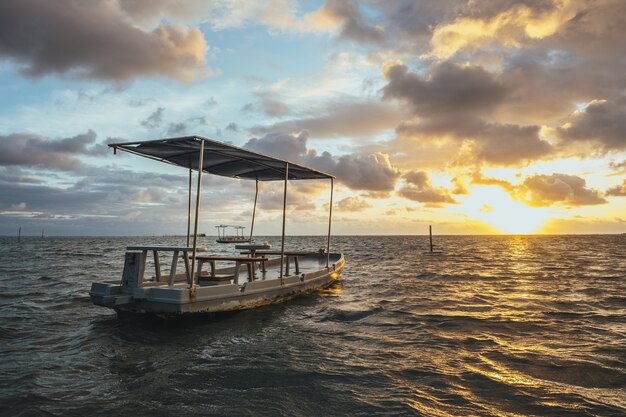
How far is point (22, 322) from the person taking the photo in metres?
10.7

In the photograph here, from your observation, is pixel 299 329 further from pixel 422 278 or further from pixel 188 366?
pixel 422 278

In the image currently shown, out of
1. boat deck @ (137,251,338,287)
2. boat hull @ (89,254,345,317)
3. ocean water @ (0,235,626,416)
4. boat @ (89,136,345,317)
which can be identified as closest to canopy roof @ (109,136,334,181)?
boat @ (89,136,345,317)

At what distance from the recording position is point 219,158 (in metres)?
12.3

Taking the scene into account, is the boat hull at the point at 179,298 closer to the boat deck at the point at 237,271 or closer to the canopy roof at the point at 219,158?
the boat deck at the point at 237,271

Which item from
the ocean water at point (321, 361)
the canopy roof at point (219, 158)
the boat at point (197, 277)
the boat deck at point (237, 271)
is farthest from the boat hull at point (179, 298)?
the canopy roof at point (219, 158)

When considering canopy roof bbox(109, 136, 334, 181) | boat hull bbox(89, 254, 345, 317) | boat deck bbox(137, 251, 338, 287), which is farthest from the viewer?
boat deck bbox(137, 251, 338, 287)

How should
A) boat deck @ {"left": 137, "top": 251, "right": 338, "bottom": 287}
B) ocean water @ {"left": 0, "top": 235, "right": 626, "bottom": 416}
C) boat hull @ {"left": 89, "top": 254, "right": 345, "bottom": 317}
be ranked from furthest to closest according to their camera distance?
1. boat deck @ {"left": 137, "top": 251, "right": 338, "bottom": 287}
2. boat hull @ {"left": 89, "top": 254, "right": 345, "bottom": 317}
3. ocean water @ {"left": 0, "top": 235, "right": 626, "bottom": 416}

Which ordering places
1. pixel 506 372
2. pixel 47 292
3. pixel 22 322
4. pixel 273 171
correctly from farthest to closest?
pixel 47 292 < pixel 273 171 < pixel 22 322 < pixel 506 372

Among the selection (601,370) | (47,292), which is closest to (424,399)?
(601,370)

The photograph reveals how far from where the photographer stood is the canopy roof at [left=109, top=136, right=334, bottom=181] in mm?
9750

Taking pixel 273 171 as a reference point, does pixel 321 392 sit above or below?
below

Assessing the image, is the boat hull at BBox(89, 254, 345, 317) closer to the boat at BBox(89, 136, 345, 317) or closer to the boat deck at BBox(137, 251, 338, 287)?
the boat at BBox(89, 136, 345, 317)

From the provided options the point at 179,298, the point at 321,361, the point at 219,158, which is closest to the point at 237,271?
the point at 179,298

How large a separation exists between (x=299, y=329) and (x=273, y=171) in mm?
6599
